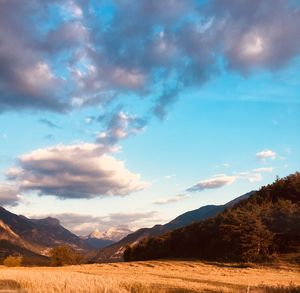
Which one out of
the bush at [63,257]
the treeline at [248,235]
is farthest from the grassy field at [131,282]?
the bush at [63,257]

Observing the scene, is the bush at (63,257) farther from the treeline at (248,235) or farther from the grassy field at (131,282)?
the grassy field at (131,282)

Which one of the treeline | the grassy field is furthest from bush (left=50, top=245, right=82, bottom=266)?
the grassy field

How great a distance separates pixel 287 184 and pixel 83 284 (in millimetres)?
119652

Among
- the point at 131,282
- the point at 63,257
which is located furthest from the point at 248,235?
the point at 131,282

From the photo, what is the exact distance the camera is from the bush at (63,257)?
420 ft

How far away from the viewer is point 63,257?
129 metres

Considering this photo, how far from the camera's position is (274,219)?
87.2 m

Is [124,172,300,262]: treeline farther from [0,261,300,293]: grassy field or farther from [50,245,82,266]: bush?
[50,245,82,266]: bush

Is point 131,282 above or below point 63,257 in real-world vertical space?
below

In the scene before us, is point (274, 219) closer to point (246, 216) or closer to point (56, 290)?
point (246, 216)

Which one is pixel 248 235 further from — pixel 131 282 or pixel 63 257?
pixel 131 282

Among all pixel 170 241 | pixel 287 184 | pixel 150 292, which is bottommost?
pixel 150 292

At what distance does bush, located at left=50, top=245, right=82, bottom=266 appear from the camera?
128 meters

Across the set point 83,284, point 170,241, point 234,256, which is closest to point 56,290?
point 83,284
